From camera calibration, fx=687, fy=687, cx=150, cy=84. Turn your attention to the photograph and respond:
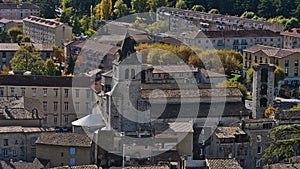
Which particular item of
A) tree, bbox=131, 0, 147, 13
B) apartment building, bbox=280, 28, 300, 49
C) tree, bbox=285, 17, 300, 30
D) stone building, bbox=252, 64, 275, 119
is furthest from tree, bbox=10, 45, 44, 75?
tree, bbox=131, 0, 147, 13

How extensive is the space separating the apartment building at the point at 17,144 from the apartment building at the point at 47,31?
2557 cm

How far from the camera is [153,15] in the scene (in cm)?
5978

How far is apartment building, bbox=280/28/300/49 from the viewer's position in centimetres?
4719

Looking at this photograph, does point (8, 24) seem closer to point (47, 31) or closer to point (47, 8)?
point (47, 31)

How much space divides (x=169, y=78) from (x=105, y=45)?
11235 millimetres

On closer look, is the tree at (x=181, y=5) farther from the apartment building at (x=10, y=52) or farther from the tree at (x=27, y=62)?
the tree at (x=27, y=62)

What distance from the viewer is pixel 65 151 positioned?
71.4ft

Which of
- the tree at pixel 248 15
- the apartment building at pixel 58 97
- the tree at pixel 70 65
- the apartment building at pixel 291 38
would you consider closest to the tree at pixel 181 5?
the tree at pixel 248 15

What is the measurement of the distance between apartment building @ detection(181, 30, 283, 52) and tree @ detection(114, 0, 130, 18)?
15563 millimetres

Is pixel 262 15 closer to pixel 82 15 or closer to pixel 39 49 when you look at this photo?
pixel 82 15

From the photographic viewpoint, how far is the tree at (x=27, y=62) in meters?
35.7

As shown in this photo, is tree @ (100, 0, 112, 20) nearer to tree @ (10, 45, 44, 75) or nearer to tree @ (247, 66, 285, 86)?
tree @ (10, 45, 44, 75)

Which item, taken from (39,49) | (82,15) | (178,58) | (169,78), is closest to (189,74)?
(169,78)

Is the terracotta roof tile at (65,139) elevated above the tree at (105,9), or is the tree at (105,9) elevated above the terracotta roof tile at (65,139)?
the tree at (105,9)
